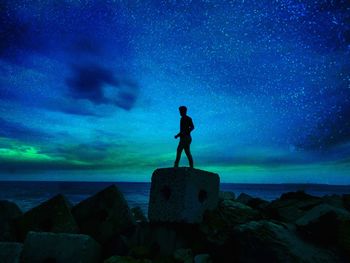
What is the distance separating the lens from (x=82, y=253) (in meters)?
4.97

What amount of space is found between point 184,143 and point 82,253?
3008 mm

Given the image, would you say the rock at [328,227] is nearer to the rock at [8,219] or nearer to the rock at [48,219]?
the rock at [48,219]

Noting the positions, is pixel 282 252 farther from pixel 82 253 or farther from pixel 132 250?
pixel 82 253

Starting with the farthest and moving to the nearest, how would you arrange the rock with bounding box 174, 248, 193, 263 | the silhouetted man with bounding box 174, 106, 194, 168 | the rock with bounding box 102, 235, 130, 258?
1. the silhouetted man with bounding box 174, 106, 194, 168
2. the rock with bounding box 102, 235, 130, 258
3. the rock with bounding box 174, 248, 193, 263

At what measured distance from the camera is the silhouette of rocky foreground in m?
3.89

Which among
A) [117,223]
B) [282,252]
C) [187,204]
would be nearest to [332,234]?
[282,252]

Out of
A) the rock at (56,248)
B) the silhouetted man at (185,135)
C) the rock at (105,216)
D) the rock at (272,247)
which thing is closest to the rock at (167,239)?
the rock at (105,216)

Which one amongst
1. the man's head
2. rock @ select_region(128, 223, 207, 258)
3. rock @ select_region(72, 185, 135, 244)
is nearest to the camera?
rock @ select_region(128, 223, 207, 258)

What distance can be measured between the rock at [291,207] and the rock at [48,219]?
14.2 ft

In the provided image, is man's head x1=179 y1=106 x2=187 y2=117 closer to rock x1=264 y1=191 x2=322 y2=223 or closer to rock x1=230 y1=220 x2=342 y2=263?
rock x1=264 y1=191 x2=322 y2=223

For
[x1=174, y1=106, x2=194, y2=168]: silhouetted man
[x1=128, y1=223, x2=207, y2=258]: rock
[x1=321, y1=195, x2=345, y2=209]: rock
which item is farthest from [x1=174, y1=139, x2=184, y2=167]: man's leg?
[x1=321, y1=195, x2=345, y2=209]: rock

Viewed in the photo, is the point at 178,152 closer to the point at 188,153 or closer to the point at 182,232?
the point at 188,153

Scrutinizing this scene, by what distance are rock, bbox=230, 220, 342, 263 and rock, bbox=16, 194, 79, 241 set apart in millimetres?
3649

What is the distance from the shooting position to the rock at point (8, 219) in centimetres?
604
